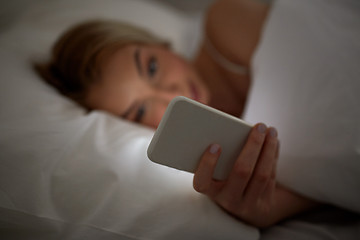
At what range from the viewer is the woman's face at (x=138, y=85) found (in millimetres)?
597

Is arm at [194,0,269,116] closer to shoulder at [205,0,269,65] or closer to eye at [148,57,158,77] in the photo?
shoulder at [205,0,269,65]

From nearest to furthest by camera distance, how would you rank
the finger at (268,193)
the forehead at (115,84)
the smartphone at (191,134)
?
the smartphone at (191,134), the finger at (268,193), the forehead at (115,84)

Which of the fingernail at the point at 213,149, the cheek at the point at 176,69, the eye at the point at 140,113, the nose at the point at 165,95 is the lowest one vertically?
the eye at the point at 140,113

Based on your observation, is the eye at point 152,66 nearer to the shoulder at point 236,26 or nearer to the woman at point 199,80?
the woman at point 199,80

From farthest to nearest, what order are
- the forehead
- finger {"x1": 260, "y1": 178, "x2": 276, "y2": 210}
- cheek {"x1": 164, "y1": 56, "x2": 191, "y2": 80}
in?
cheek {"x1": 164, "y1": 56, "x2": 191, "y2": 80} → the forehead → finger {"x1": 260, "y1": 178, "x2": 276, "y2": 210}

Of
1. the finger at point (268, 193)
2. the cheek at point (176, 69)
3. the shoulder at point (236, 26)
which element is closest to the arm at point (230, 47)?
the shoulder at point (236, 26)

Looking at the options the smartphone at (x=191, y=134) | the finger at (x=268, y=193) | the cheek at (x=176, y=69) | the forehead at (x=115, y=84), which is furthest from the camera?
the cheek at (x=176, y=69)

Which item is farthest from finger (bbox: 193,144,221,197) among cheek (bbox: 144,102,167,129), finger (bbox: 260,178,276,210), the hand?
cheek (bbox: 144,102,167,129)

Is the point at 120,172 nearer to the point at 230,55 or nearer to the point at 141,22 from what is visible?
the point at 230,55

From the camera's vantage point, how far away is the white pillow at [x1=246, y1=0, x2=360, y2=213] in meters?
0.38

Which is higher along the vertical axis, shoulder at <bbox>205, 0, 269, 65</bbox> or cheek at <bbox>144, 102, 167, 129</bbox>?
shoulder at <bbox>205, 0, 269, 65</bbox>

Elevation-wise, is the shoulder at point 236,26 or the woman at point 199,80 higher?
the shoulder at point 236,26

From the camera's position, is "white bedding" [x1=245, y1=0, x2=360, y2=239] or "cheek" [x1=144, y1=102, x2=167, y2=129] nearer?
"white bedding" [x1=245, y1=0, x2=360, y2=239]

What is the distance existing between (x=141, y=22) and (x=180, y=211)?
81cm
